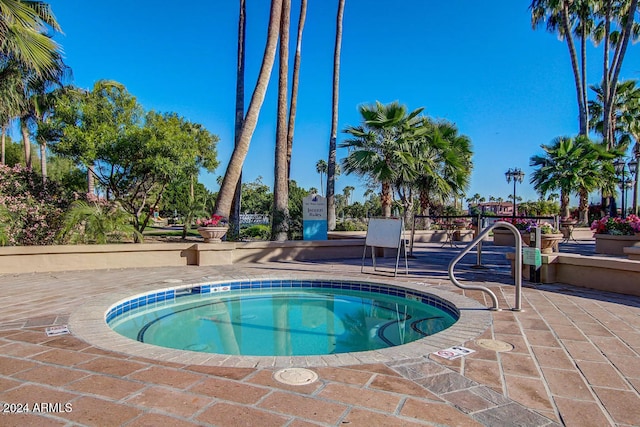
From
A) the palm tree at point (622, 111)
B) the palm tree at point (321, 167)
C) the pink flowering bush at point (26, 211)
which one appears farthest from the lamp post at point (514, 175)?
the palm tree at point (321, 167)

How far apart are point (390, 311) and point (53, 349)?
405cm

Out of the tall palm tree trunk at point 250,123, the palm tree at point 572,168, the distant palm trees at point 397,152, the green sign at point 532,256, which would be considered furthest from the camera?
the palm tree at point 572,168

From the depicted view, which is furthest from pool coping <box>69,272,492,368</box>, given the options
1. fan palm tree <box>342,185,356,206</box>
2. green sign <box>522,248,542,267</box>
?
fan palm tree <box>342,185,356,206</box>

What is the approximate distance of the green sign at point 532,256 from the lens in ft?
18.8

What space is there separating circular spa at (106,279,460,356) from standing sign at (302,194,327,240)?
14.7ft

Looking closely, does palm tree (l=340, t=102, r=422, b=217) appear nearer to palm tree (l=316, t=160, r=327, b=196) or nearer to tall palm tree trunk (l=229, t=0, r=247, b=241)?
tall palm tree trunk (l=229, t=0, r=247, b=241)

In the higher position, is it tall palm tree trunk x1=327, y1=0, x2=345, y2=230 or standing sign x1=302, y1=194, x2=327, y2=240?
tall palm tree trunk x1=327, y1=0, x2=345, y2=230

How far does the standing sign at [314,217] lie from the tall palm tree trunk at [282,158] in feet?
2.23

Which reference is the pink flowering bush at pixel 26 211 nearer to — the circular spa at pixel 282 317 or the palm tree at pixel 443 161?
the circular spa at pixel 282 317

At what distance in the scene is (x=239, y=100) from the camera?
44.3ft

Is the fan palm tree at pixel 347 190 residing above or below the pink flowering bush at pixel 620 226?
above

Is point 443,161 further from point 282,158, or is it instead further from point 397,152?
point 282,158

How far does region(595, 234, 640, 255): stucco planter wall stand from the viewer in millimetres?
11001

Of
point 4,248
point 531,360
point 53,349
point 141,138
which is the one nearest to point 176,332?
point 53,349
